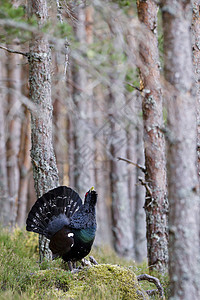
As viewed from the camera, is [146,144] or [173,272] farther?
[146,144]

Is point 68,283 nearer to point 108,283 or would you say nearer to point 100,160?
point 108,283

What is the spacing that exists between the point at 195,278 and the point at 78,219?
2165 millimetres

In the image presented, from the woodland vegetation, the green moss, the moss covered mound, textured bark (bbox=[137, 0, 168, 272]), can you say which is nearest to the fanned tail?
the woodland vegetation

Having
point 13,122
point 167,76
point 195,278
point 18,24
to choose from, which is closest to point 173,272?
point 195,278

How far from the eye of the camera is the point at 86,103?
42.1 feet

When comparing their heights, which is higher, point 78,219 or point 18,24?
point 18,24

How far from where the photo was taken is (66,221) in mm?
5457

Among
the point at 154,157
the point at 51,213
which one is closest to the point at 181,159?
the point at 51,213

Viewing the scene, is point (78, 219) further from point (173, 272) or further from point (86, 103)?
point (86, 103)

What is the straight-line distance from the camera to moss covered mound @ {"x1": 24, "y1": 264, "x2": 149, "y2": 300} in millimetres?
4141

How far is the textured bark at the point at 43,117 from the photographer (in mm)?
5648

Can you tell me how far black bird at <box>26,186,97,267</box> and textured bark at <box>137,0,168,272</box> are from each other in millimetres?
1443

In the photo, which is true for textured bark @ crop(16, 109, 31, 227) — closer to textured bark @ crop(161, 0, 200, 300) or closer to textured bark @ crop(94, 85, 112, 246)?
textured bark @ crop(94, 85, 112, 246)

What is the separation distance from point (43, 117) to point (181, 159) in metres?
2.82
